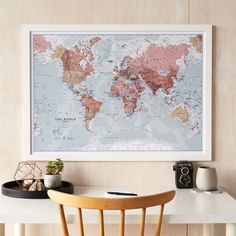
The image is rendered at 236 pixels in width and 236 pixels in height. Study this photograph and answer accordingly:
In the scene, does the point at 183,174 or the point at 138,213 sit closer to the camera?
the point at 138,213

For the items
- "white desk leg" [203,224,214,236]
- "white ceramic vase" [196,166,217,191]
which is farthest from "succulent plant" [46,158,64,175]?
"white desk leg" [203,224,214,236]

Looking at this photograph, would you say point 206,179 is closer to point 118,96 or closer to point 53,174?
point 118,96

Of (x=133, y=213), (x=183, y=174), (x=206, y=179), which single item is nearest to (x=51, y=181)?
(x=133, y=213)

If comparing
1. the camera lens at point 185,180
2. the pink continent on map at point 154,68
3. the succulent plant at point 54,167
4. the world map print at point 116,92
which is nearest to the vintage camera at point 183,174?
the camera lens at point 185,180

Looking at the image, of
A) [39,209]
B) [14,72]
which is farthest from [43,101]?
[39,209]

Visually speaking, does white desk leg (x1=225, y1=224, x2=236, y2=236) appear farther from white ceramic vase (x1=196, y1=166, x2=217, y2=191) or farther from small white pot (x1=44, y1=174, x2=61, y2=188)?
small white pot (x1=44, y1=174, x2=61, y2=188)

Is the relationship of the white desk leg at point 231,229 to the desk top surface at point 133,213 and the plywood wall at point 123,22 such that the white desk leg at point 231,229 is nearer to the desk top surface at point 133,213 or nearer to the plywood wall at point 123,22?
the desk top surface at point 133,213
